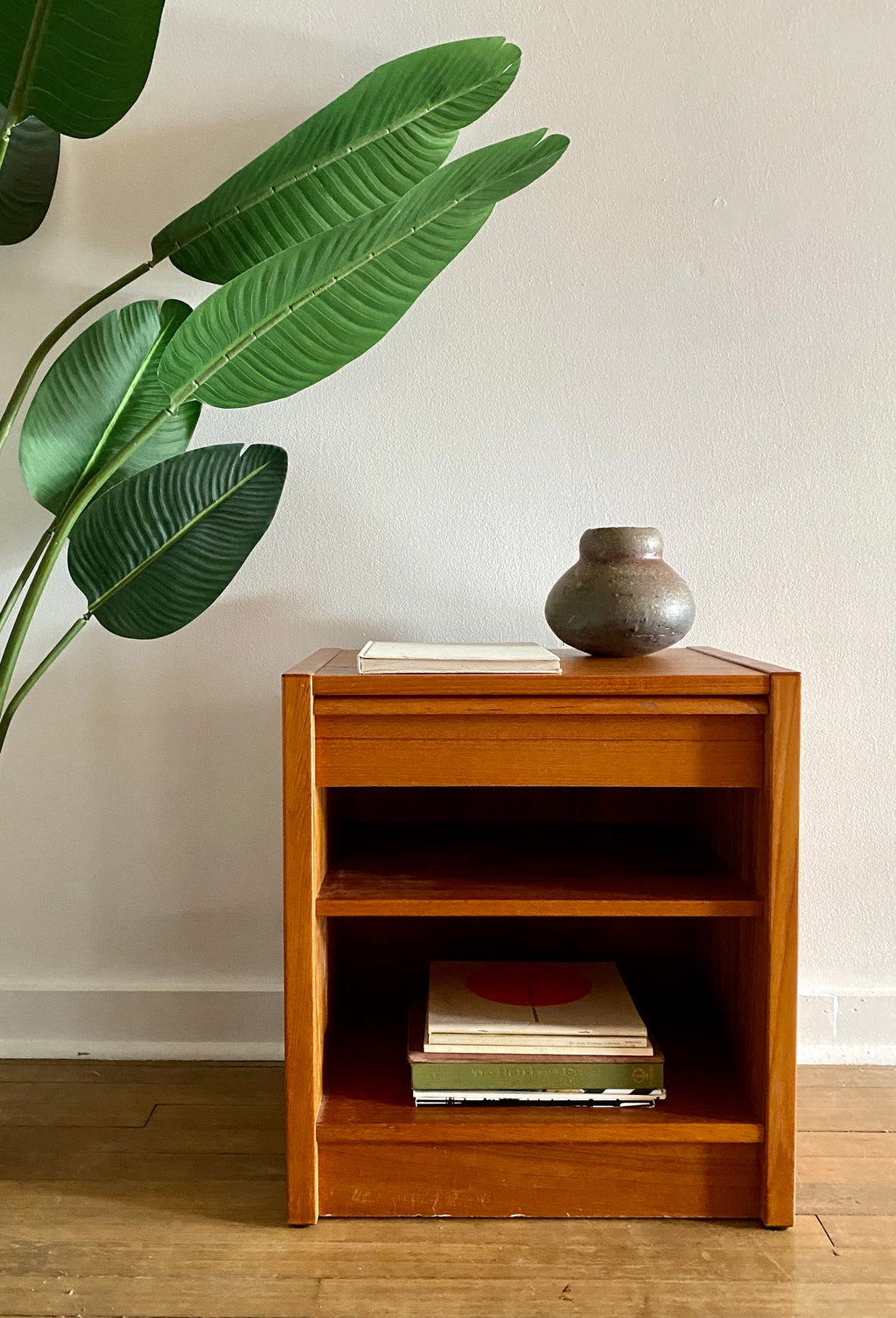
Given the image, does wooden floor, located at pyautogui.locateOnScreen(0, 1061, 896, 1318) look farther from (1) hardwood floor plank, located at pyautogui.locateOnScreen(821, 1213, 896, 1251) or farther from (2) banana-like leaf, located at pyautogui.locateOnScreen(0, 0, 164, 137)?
(2) banana-like leaf, located at pyautogui.locateOnScreen(0, 0, 164, 137)

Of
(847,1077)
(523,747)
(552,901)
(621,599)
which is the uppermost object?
(621,599)

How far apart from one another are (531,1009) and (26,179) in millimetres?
1242

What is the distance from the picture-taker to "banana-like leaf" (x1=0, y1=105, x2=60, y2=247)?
1308mm

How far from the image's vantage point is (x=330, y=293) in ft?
3.39

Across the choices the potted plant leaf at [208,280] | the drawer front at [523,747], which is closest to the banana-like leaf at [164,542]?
the potted plant leaf at [208,280]

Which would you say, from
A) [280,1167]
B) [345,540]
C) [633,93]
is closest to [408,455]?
[345,540]

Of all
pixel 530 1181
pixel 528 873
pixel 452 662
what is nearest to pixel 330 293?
pixel 452 662

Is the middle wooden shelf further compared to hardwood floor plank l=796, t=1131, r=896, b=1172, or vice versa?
hardwood floor plank l=796, t=1131, r=896, b=1172

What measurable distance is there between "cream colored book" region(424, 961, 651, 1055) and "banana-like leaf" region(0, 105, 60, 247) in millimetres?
1141

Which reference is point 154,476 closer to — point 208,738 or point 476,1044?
point 208,738

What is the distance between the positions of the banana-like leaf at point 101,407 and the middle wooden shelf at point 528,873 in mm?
572

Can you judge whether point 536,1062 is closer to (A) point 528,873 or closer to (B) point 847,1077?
(A) point 528,873

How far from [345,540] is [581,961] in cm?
68

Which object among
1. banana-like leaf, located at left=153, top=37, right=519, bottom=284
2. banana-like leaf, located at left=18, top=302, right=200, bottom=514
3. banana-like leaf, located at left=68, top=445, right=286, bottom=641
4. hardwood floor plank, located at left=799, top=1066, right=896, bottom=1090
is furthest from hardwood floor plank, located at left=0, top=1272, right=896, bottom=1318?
banana-like leaf, located at left=153, top=37, right=519, bottom=284
